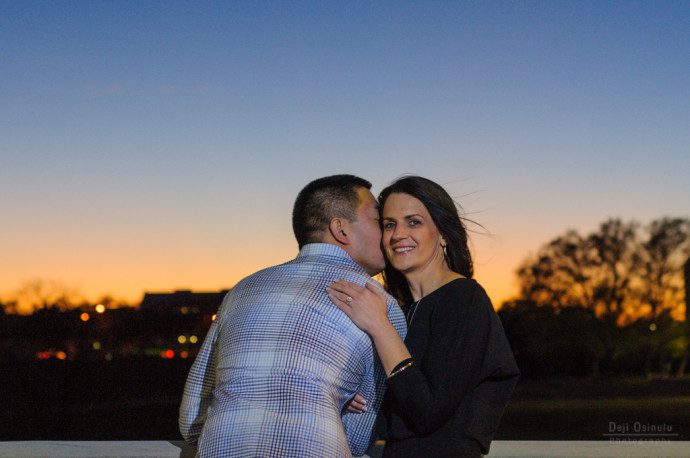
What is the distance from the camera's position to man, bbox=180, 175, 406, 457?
2391mm

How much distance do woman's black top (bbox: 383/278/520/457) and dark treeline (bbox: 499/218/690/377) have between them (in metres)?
51.0

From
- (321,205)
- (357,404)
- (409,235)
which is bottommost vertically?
(357,404)

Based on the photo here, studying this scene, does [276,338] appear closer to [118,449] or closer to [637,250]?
[118,449]

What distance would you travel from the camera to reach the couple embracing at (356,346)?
2.43 m

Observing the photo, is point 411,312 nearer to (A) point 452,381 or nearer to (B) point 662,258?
(A) point 452,381

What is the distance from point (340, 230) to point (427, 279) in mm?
366

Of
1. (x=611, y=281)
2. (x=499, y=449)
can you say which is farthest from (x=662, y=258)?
(x=499, y=449)

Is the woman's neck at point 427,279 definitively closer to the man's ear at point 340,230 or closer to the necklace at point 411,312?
the necklace at point 411,312

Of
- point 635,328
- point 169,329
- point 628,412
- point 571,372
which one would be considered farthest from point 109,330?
point 628,412

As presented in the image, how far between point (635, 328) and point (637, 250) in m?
5.92

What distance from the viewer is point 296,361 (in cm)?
245

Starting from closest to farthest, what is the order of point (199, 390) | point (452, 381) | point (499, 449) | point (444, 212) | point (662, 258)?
point (452, 381)
point (199, 390)
point (444, 212)
point (499, 449)
point (662, 258)

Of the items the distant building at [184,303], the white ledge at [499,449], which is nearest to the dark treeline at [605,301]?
the distant building at [184,303]

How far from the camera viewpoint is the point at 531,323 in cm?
5575
